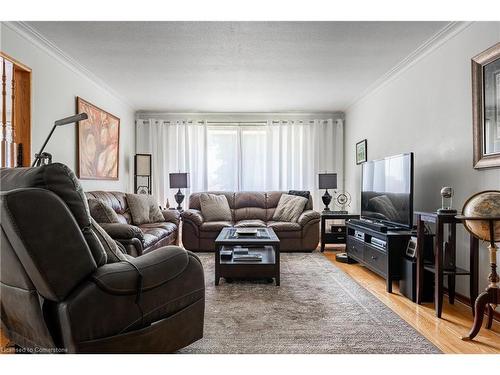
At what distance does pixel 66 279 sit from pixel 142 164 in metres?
5.11

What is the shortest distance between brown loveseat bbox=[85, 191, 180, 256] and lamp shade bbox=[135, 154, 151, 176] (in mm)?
1467

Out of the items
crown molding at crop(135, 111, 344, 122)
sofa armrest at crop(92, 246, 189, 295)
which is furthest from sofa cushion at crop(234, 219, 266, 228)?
sofa armrest at crop(92, 246, 189, 295)

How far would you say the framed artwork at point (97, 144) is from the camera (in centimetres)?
437

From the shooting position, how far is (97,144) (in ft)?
15.9

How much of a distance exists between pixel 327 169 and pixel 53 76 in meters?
4.78

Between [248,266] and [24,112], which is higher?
[24,112]

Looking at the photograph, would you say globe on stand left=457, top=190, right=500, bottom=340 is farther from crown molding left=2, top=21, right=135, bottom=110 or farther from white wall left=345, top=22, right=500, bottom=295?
crown molding left=2, top=21, right=135, bottom=110

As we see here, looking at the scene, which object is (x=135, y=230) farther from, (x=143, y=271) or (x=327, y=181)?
(x=327, y=181)

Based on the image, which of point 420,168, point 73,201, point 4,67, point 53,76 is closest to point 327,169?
point 420,168

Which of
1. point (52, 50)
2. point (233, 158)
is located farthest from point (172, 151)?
point (52, 50)

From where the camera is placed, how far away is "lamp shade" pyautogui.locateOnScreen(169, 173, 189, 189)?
613cm

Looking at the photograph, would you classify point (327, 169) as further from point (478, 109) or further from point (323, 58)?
point (478, 109)

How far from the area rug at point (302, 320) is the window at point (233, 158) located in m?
3.26

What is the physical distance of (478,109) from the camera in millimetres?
2762
